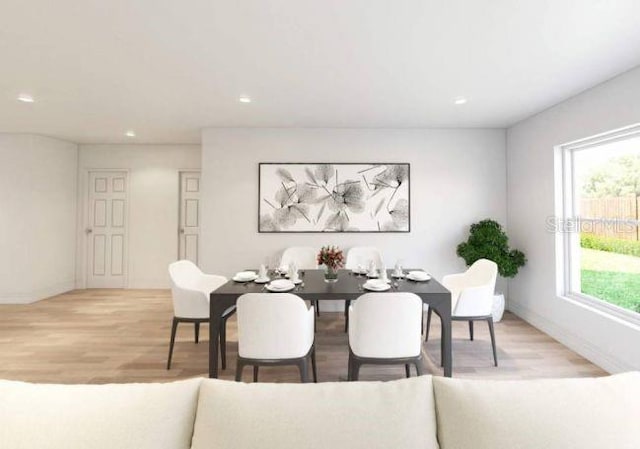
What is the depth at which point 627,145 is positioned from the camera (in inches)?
120

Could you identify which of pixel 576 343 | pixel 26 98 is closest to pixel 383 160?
pixel 576 343

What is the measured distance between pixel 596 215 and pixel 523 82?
156cm

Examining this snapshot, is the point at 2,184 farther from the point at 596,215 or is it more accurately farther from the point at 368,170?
the point at 596,215

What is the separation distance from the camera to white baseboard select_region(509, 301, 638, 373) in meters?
2.88

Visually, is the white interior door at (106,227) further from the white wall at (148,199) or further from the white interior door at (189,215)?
the white interior door at (189,215)

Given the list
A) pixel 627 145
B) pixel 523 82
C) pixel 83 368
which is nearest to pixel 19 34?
pixel 83 368

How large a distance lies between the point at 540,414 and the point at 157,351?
10.9 feet

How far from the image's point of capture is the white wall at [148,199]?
6.04 meters

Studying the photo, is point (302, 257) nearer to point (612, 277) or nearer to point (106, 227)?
point (612, 277)

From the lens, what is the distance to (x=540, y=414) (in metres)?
0.99

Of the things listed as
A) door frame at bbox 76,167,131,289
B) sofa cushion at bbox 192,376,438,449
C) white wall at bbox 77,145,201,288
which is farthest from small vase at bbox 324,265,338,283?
door frame at bbox 76,167,131,289

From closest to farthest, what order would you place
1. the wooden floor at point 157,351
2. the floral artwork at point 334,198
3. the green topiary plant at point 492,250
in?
the wooden floor at point 157,351 → the green topiary plant at point 492,250 → the floral artwork at point 334,198

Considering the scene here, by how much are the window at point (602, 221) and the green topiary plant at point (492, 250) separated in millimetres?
562

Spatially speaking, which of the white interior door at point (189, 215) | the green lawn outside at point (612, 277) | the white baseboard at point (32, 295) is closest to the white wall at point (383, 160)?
the green lawn outside at point (612, 277)
